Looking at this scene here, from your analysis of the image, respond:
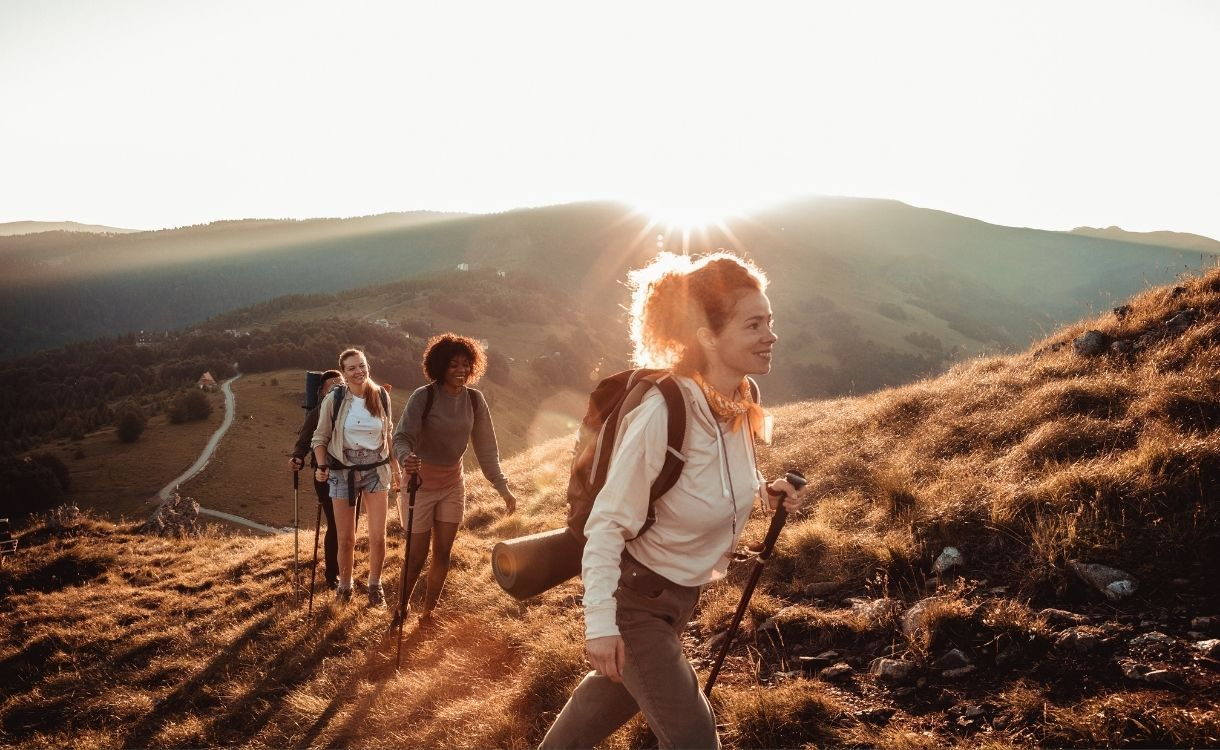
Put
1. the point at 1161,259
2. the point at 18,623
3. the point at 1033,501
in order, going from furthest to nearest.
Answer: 1. the point at 1161,259
2. the point at 18,623
3. the point at 1033,501

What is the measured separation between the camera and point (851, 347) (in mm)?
108688

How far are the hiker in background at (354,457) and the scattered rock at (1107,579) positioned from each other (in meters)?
6.23

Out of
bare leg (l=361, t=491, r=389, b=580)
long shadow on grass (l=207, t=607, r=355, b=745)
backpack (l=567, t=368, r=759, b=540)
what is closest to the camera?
backpack (l=567, t=368, r=759, b=540)

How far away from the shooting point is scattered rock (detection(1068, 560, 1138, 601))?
3.66 meters

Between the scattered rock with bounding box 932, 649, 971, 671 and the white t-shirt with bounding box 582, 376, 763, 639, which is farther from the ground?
the white t-shirt with bounding box 582, 376, 763, 639

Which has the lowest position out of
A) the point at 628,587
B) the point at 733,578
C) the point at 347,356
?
the point at 733,578

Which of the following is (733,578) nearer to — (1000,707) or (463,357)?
(1000,707)

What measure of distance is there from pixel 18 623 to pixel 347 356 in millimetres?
6048

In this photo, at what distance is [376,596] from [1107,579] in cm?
664

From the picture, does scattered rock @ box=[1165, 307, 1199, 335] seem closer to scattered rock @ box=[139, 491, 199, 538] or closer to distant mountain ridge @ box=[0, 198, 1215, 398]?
scattered rock @ box=[139, 491, 199, 538]

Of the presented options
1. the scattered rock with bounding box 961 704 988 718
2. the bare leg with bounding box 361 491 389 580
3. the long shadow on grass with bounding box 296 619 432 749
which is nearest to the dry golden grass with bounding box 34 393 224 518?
the bare leg with bounding box 361 491 389 580

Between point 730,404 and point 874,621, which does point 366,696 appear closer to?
point 874,621

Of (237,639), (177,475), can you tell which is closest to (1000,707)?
(237,639)

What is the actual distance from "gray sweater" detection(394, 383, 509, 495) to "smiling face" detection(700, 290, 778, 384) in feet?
12.2
